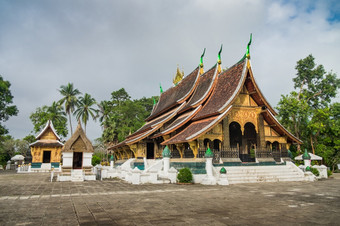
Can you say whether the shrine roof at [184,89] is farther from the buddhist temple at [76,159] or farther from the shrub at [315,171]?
the shrub at [315,171]

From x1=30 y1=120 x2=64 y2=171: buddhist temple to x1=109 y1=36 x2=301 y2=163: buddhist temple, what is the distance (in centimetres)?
1623

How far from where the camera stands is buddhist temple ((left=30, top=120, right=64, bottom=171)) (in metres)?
28.2

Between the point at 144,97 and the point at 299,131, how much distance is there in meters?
34.6

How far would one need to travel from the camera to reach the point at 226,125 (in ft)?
44.2

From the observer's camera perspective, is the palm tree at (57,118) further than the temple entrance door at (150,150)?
Yes

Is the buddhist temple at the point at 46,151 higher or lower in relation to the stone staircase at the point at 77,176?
higher

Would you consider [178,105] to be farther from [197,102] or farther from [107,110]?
[107,110]

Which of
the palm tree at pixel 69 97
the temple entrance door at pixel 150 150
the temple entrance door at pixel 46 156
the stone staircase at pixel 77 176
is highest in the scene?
the palm tree at pixel 69 97

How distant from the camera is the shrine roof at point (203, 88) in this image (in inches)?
625

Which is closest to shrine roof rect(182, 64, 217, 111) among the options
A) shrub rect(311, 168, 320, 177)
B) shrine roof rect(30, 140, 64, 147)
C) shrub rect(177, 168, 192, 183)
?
shrub rect(177, 168, 192, 183)

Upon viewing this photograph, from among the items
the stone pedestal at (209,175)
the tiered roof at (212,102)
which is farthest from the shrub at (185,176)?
the tiered roof at (212,102)

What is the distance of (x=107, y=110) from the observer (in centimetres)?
4709

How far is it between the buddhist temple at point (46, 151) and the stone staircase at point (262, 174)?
78.3 feet

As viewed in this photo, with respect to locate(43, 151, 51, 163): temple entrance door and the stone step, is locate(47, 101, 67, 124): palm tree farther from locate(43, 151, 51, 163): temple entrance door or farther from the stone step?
the stone step
